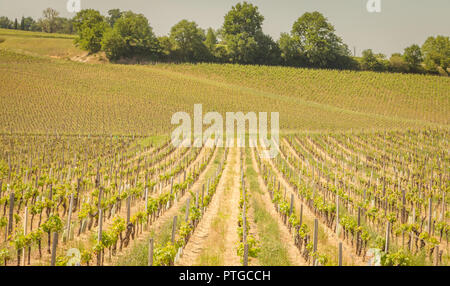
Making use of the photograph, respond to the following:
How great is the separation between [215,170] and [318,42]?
59069 millimetres

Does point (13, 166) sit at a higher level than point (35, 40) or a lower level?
lower

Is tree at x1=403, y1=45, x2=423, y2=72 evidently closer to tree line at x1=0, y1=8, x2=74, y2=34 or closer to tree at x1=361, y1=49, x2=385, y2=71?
tree at x1=361, y1=49, x2=385, y2=71

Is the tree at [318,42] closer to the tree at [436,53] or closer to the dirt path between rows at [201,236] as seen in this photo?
the tree at [436,53]

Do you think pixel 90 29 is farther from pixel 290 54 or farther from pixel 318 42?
pixel 318 42

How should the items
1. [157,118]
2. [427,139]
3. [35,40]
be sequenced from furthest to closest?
[35,40] < [157,118] < [427,139]

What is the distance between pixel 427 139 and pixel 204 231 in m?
24.2

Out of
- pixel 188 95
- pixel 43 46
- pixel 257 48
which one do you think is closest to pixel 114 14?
pixel 43 46

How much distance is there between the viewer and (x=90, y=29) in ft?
225

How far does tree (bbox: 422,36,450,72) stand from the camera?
214 ft

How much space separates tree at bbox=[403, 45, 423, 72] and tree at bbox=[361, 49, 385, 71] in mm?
5183

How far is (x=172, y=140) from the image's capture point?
28.0 metres

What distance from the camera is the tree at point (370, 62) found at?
6600 centimetres
